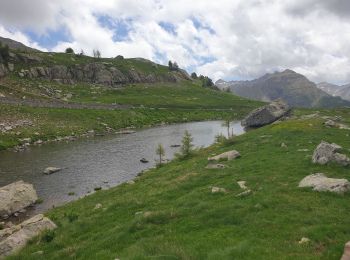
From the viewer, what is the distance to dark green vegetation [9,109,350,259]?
743 inches

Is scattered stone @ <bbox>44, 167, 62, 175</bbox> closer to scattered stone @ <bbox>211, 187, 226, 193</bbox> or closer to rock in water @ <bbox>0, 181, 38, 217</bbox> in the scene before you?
rock in water @ <bbox>0, 181, 38, 217</bbox>

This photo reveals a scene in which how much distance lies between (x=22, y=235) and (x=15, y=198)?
16.4 meters

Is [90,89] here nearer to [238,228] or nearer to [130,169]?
[130,169]

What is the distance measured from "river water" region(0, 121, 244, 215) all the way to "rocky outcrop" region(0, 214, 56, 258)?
1214 cm

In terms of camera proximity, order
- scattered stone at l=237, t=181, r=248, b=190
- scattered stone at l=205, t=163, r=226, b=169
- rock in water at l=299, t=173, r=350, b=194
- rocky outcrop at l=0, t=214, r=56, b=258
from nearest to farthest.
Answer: rocky outcrop at l=0, t=214, r=56, b=258, rock in water at l=299, t=173, r=350, b=194, scattered stone at l=237, t=181, r=248, b=190, scattered stone at l=205, t=163, r=226, b=169

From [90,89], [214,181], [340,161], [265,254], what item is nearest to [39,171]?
[214,181]

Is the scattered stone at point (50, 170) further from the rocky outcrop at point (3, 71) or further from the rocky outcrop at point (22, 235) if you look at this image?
the rocky outcrop at point (3, 71)

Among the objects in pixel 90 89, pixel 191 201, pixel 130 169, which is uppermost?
pixel 90 89

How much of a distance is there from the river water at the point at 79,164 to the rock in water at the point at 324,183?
1101 inches

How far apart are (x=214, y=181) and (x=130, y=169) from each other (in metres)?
28.2

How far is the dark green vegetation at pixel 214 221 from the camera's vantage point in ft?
61.9

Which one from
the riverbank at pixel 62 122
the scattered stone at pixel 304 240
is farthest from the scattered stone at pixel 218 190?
the riverbank at pixel 62 122

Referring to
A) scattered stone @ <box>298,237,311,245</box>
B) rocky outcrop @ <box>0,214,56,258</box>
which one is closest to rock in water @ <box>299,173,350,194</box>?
scattered stone @ <box>298,237,311,245</box>

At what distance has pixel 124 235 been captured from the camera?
23312mm
